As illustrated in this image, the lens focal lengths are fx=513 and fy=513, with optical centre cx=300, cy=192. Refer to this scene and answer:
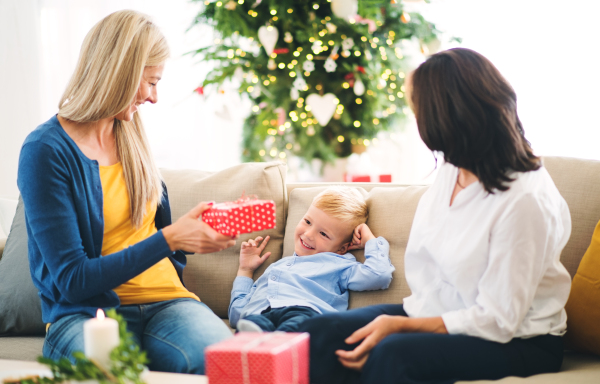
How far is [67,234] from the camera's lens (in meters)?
1.34

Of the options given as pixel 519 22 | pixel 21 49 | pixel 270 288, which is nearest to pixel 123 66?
pixel 270 288

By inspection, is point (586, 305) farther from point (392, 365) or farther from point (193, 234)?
point (193, 234)

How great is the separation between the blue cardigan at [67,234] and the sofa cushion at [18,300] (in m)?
0.35

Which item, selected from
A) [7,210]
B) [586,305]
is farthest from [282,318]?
[7,210]

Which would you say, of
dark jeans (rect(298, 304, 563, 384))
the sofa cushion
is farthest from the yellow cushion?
the sofa cushion

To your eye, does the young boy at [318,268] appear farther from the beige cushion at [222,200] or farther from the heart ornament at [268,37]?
the heart ornament at [268,37]

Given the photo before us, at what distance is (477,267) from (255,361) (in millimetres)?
582

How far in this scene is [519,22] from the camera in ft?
9.78

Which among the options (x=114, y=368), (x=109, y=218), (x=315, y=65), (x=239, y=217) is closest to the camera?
(x=114, y=368)

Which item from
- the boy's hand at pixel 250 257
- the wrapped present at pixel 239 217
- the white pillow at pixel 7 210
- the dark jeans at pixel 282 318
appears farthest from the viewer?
the white pillow at pixel 7 210

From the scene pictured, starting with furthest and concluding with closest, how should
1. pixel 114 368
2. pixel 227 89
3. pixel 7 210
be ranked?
1. pixel 227 89
2. pixel 7 210
3. pixel 114 368

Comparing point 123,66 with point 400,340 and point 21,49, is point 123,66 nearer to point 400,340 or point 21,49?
point 400,340

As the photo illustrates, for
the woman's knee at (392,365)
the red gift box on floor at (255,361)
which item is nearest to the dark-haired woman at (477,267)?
the woman's knee at (392,365)

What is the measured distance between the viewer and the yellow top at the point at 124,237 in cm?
149
